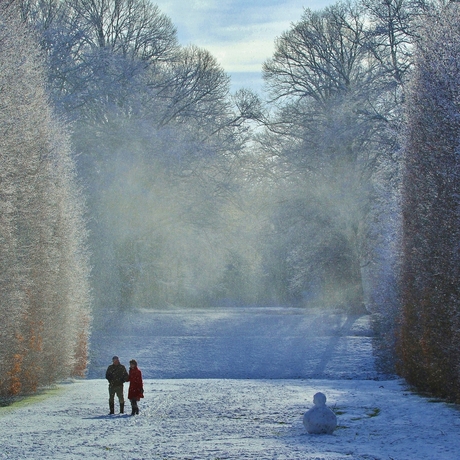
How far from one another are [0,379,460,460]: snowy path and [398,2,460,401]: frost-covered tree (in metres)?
0.95

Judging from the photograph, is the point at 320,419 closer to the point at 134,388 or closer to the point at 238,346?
the point at 134,388

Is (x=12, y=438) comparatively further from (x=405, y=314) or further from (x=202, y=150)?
(x=202, y=150)

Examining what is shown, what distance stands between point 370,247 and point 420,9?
14252mm

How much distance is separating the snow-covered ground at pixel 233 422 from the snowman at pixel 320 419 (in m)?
0.19

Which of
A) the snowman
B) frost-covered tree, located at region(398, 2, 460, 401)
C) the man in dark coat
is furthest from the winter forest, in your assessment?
the snowman

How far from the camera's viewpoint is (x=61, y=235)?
19094 mm

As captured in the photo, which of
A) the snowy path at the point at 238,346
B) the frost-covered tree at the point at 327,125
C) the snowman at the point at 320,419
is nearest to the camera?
the snowman at the point at 320,419

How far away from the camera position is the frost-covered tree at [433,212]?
12562mm

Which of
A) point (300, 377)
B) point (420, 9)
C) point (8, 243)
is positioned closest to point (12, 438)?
point (8, 243)

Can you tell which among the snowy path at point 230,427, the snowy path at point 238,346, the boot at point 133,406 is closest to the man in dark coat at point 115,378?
the boot at point 133,406

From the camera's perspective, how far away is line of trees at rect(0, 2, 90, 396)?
14.5m

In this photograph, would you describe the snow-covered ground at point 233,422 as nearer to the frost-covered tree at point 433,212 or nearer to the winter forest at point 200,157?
the frost-covered tree at point 433,212

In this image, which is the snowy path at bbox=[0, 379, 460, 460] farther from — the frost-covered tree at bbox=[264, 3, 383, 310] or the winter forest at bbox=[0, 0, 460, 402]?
the frost-covered tree at bbox=[264, 3, 383, 310]

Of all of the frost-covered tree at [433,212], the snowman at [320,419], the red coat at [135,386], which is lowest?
the snowman at [320,419]
